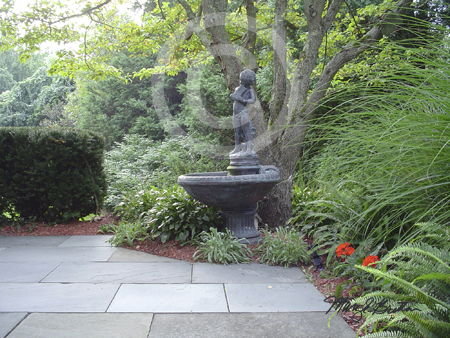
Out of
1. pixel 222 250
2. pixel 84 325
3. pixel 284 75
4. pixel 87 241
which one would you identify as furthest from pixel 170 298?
pixel 284 75

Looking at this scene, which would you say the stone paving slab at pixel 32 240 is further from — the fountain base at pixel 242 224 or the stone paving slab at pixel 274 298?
the stone paving slab at pixel 274 298

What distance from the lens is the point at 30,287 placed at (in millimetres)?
2971

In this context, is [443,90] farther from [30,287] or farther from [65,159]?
[65,159]

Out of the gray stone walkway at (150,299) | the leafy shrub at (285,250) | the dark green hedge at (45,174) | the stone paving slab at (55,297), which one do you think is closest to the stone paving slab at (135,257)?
the gray stone walkway at (150,299)

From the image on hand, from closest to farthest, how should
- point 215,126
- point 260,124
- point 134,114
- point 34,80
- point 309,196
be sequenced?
point 309,196, point 260,124, point 215,126, point 134,114, point 34,80

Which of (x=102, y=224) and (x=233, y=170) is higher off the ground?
(x=233, y=170)

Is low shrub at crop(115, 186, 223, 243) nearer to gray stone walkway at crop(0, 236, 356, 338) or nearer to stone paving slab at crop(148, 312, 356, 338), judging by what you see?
gray stone walkway at crop(0, 236, 356, 338)

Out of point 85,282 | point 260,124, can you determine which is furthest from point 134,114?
point 85,282

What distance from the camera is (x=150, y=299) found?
2730 mm

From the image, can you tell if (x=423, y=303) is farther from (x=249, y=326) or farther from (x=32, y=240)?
(x=32, y=240)

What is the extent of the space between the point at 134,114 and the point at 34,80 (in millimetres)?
15380

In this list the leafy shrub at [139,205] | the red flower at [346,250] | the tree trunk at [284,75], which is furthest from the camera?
the tree trunk at [284,75]

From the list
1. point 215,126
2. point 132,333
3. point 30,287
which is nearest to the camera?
point 132,333

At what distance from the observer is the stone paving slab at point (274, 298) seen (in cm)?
258
